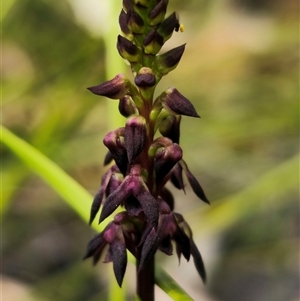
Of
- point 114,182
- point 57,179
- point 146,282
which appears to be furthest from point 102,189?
point 57,179

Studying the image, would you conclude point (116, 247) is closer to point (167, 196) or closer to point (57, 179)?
point (167, 196)

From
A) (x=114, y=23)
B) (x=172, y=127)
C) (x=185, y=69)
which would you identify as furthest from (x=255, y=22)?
(x=172, y=127)

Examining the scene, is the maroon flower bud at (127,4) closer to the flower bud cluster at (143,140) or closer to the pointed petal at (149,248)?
the flower bud cluster at (143,140)

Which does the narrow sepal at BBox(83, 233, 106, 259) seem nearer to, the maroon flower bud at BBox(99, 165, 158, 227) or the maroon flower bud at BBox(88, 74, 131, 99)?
the maroon flower bud at BBox(99, 165, 158, 227)

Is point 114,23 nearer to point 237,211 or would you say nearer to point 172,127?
point 172,127

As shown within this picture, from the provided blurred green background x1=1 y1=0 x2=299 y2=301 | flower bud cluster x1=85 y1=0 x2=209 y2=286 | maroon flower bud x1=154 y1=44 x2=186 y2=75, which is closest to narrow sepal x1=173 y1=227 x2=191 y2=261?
flower bud cluster x1=85 y1=0 x2=209 y2=286

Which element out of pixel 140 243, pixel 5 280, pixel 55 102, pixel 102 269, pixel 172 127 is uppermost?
pixel 172 127

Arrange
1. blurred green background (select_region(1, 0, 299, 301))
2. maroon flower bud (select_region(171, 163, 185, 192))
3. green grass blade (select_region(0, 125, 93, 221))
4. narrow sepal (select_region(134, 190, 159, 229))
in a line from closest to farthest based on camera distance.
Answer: narrow sepal (select_region(134, 190, 159, 229)), maroon flower bud (select_region(171, 163, 185, 192)), green grass blade (select_region(0, 125, 93, 221)), blurred green background (select_region(1, 0, 299, 301))

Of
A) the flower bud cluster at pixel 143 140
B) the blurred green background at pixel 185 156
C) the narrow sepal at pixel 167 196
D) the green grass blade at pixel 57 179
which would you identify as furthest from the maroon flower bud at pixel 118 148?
the blurred green background at pixel 185 156

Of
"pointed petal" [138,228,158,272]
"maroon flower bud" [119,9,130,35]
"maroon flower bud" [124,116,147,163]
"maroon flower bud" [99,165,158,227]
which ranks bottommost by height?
"pointed petal" [138,228,158,272]
